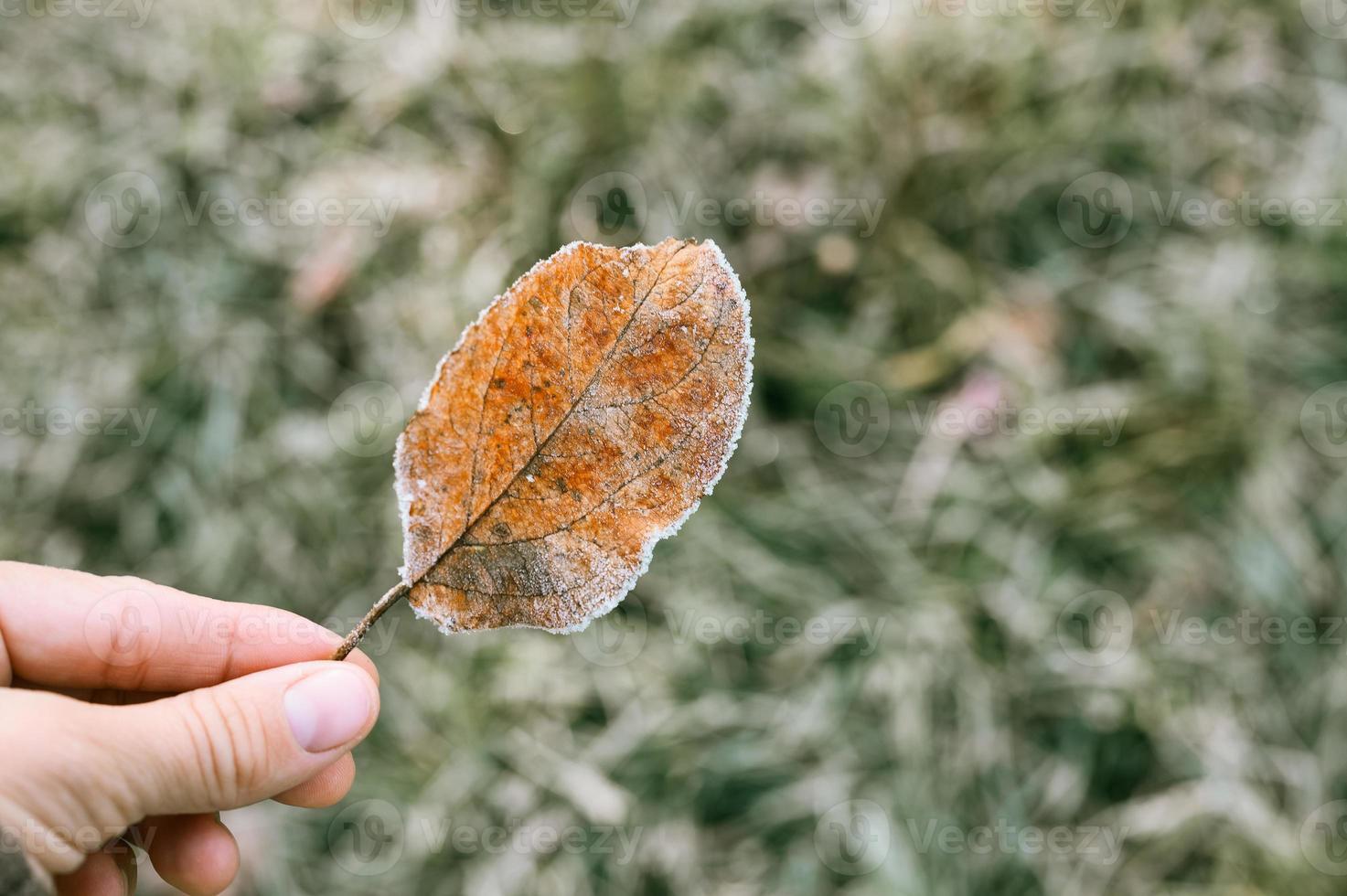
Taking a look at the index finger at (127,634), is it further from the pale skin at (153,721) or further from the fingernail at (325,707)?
the fingernail at (325,707)

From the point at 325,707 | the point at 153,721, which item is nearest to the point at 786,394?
the point at 325,707

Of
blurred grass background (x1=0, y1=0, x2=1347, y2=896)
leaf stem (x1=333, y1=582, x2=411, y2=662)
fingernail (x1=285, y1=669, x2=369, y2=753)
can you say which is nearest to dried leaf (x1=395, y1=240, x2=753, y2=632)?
leaf stem (x1=333, y1=582, x2=411, y2=662)

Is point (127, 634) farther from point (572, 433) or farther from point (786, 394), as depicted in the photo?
point (786, 394)

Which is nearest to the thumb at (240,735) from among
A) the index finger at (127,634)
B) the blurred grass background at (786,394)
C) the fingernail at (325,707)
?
the fingernail at (325,707)

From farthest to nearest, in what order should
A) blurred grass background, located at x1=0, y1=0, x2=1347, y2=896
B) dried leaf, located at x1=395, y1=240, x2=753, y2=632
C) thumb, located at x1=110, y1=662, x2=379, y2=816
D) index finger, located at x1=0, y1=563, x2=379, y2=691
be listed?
1. blurred grass background, located at x1=0, y1=0, x2=1347, y2=896
2. index finger, located at x1=0, y1=563, x2=379, y2=691
3. thumb, located at x1=110, y1=662, x2=379, y2=816
4. dried leaf, located at x1=395, y1=240, x2=753, y2=632

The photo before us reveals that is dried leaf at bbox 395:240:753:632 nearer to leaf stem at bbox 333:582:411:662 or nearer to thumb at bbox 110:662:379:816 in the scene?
leaf stem at bbox 333:582:411:662
